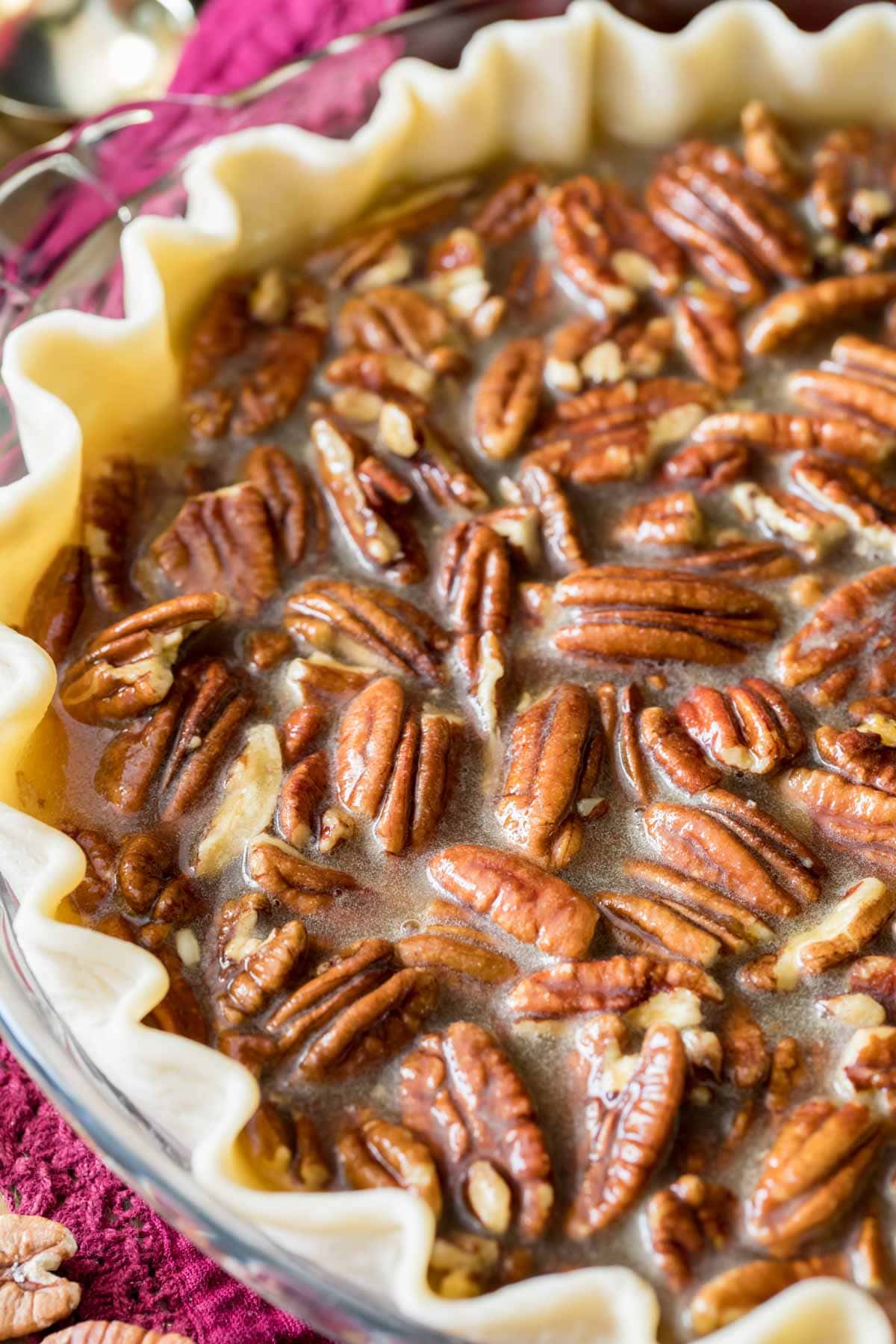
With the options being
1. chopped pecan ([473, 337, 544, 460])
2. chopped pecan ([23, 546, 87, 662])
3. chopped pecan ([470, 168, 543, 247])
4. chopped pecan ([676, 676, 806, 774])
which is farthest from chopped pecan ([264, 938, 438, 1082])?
chopped pecan ([470, 168, 543, 247])

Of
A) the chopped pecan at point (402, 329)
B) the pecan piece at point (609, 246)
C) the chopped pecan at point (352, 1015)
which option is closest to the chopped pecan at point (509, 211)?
the pecan piece at point (609, 246)

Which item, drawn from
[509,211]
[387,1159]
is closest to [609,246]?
[509,211]

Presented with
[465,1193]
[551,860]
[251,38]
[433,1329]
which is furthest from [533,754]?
[251,38]

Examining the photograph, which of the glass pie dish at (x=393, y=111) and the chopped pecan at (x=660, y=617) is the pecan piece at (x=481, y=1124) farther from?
the glass pie dish at (x=393, y=111)

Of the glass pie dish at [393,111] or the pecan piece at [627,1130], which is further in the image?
the glass pie dish at [393,111]

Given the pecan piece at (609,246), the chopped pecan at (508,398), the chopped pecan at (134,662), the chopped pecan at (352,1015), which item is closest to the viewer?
the chopped pecan at (352,1015)

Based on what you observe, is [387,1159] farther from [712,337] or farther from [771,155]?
[771,155]
